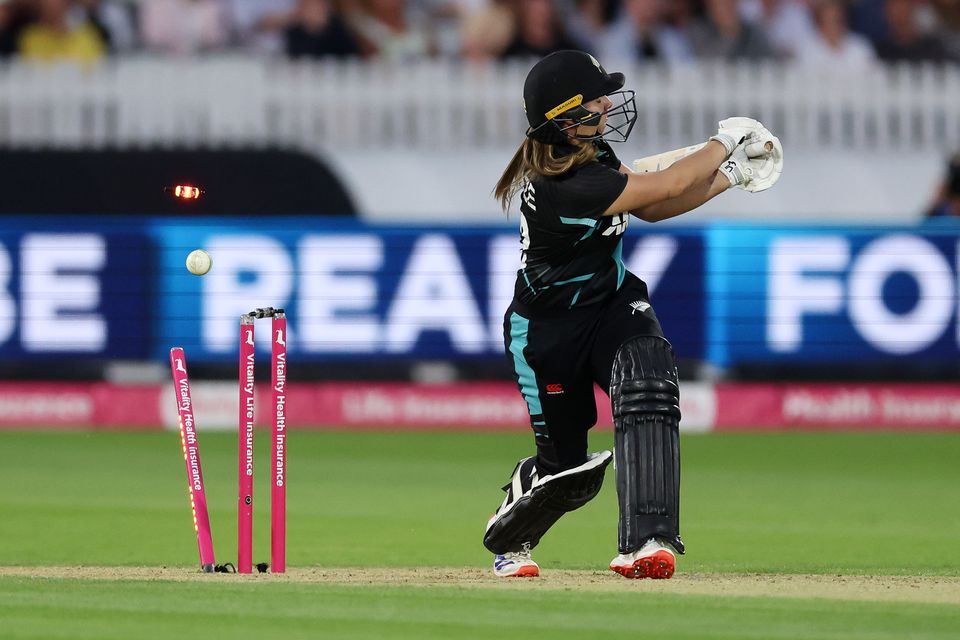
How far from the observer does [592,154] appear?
7.13 m

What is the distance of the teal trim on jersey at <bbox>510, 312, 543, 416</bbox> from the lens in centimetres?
728

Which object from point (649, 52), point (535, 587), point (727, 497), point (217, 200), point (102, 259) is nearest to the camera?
point (535, 587)

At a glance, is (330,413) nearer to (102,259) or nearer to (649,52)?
(102,259)

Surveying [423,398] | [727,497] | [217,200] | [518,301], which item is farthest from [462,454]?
[518,301]

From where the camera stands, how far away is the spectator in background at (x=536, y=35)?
694 inches

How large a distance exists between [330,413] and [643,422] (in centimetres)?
762

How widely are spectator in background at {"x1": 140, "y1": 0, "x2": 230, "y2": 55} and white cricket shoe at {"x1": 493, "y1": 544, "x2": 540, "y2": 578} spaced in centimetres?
1083

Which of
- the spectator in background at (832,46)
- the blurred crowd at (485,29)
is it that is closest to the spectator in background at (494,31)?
the blurred crowd at (485,29)

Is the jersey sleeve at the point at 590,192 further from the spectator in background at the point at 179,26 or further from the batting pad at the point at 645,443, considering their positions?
the spectator in background at the point at 179,26

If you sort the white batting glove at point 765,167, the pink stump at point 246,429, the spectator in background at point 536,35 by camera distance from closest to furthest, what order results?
the pink stump at point 246,429
the white batting glove at point 765,167
the spectator in background at point 536,35

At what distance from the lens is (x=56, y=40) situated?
17.5 m

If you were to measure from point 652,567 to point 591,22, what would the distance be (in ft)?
37.8

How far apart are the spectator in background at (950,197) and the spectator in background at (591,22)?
136 inches

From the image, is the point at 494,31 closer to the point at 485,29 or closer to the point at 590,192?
the point at 485,29
